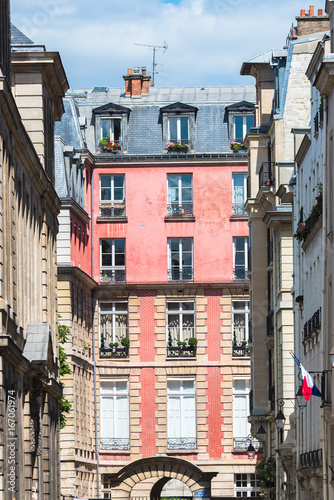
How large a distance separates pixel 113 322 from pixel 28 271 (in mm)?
29707

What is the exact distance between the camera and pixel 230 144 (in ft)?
252

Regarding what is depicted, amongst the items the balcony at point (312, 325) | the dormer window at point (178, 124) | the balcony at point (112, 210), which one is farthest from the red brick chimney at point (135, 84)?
the balcony at point (312, 325)

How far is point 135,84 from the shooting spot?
262 ft

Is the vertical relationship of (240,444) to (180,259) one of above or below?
below

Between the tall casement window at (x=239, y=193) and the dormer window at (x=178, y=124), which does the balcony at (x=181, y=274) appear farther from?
the dormer window at (x=178, y=124)

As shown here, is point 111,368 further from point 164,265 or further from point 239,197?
point 239,197

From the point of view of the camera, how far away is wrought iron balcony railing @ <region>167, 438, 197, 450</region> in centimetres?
7412

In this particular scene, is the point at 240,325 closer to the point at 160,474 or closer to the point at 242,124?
the point at 160,474

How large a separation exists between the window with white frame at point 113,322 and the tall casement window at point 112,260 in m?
1.37

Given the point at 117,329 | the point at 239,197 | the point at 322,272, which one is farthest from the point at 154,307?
the point at 322,272

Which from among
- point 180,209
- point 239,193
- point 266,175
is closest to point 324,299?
point 266,175

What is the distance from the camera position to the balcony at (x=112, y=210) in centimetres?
7575

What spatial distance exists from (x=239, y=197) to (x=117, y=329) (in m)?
9.63

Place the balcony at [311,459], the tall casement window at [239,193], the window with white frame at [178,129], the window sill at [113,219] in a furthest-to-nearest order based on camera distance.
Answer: the window with white frame at [178,129] → the tall casement window at [239,193] → the window sill at [113,219] → the balcony at [311,459]
